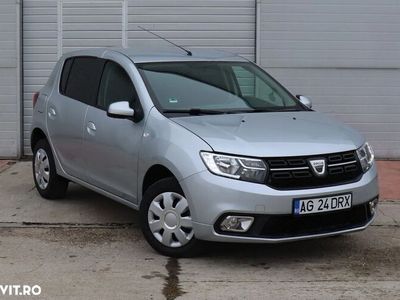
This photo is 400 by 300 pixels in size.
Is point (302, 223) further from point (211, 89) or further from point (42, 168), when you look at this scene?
point (42, 168)

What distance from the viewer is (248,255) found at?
5355 mm

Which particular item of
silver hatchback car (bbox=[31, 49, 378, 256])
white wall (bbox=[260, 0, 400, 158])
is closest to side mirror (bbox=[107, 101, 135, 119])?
silver hatchback car (bbox=[31, 49, 378, 256])

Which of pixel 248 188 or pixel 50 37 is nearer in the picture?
pixel 248 188

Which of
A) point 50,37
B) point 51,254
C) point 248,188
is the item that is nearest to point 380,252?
point 248,188

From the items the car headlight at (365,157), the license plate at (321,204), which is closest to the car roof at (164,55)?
the car headlight at (365,157)

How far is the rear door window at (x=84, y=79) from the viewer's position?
21.0 feet

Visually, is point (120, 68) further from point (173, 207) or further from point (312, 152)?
point (312, 152)

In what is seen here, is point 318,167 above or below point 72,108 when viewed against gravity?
below

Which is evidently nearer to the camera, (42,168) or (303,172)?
(303,172)

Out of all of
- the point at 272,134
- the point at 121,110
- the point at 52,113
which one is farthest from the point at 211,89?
the point at 52,113

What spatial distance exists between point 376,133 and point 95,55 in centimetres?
540

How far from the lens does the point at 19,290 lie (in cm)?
450

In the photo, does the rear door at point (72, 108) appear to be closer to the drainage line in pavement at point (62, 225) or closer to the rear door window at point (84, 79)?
the rear door window at point (84, 79)

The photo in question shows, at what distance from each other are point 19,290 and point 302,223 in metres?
2.17
